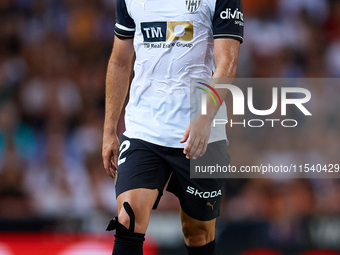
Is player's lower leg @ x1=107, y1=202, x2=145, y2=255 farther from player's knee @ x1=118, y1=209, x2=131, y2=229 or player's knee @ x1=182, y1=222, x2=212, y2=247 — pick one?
player's knee @ x1=182, y1=222, x2=212, y2=247

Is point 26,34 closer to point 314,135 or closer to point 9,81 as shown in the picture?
point 9,81

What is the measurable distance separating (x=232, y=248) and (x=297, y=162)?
2.04m

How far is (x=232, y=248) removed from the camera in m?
4.49

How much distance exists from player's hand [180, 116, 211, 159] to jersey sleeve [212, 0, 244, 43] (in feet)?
1.77

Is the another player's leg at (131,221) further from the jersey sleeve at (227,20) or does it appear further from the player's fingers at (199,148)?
the jersey sleeve at (227,20)

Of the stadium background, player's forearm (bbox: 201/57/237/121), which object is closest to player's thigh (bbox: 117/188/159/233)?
player's forearm (bbox: 201/57/237/121)

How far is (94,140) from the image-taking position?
659 cm

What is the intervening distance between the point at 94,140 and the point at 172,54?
156 inches

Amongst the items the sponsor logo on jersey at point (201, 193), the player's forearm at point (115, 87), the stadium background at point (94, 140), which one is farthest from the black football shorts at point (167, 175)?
the stadium background at point (94, 140)

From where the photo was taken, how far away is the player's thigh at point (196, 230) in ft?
9.89

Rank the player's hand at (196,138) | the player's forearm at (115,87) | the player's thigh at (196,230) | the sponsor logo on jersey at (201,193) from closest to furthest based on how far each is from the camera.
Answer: the player's hand at (196,138) < the sponsor logo on jersey at (201,193) < the player's thigh at (196,230) < the player's forearm at (115,87)

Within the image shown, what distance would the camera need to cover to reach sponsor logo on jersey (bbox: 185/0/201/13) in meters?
2.76

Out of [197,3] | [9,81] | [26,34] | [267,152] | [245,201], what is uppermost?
[197,3]

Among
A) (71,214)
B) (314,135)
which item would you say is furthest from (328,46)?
(71,214)
